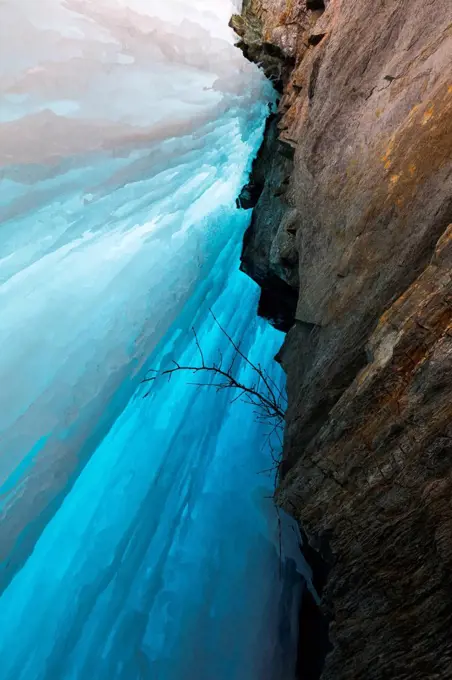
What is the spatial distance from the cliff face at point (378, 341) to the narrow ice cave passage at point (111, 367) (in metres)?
1.39

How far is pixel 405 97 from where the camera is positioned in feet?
6.96

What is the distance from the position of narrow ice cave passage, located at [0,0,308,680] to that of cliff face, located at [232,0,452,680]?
139 centimetres

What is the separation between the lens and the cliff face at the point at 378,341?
1.51 m

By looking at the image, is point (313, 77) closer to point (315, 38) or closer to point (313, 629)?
point (315, 38)

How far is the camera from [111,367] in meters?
3.79

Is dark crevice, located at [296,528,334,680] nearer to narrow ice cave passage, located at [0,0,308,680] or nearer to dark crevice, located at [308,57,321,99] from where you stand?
narrow ice cave passage, located at [0,0,308,680]

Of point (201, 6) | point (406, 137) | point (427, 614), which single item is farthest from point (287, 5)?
point (427, 614)

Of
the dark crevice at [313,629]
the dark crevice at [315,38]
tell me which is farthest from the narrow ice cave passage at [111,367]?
the dark crevice at [315,38]

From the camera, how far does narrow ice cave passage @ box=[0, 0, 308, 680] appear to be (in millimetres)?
A: 2840

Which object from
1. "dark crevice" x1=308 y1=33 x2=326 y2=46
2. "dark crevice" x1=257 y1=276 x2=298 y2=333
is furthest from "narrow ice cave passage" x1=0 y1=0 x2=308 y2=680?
"dark crevice" x1=257 y1=276 x2=298 y2=333

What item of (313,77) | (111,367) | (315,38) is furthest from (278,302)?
(315,38)

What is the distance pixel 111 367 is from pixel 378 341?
2.61 m

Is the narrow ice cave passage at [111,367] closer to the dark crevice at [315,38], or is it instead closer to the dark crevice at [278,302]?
the dark crevice at [315,38]

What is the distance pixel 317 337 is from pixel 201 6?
10.8 feet
